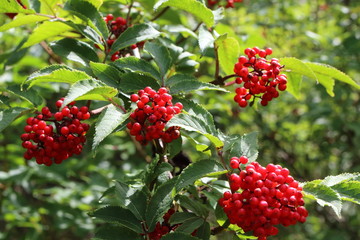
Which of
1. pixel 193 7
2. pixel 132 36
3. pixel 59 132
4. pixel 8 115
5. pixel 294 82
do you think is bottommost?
pixel 294 82

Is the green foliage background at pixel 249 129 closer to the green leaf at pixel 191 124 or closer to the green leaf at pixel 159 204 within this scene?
the green leaf at pixel 159 204

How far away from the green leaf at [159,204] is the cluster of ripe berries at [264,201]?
Answer: 0.22 meters

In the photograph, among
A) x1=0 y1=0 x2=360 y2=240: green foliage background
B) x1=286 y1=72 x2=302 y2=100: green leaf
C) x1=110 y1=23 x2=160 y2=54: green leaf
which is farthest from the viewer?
x1=0 y1=0 x2=360 y2=240: green foliage background

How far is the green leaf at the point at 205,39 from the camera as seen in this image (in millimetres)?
1828

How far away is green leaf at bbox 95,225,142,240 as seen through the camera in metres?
1.52

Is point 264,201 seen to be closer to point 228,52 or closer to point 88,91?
point 88,91

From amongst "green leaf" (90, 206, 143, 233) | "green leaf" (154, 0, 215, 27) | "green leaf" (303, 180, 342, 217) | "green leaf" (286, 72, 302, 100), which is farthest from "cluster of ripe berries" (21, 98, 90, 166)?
"green leaf" (286, 72, 302, 100)

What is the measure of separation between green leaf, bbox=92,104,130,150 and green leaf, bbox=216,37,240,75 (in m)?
0.70

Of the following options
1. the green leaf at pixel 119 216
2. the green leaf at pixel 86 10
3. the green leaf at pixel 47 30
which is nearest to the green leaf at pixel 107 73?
the green leaf at pixel 86 10

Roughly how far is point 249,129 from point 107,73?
156 inches

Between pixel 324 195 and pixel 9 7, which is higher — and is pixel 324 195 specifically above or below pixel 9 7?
below

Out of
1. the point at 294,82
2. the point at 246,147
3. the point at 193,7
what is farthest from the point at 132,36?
the point at 294,82

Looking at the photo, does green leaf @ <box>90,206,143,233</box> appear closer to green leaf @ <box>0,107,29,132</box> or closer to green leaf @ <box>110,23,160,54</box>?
green leaf @ <box>0,107,29,132</box>

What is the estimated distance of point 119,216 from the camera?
1563 millimetres
